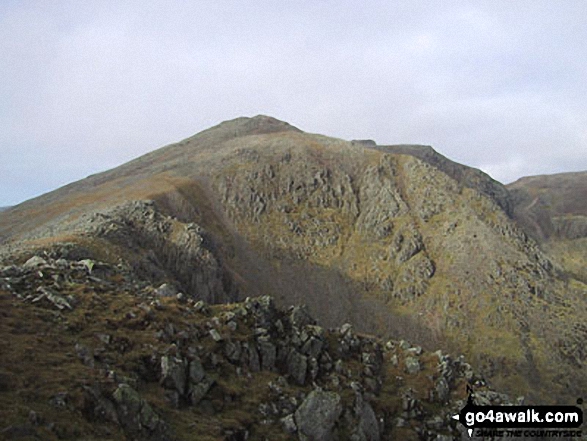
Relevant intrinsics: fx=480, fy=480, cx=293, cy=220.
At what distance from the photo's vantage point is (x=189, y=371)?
116 feet

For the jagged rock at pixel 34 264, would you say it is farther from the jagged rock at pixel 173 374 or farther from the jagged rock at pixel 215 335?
the jagged rock at pixel 173 374

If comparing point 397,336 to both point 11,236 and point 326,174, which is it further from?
point 11,236

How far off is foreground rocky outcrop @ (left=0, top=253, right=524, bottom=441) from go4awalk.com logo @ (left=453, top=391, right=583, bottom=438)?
1.64m

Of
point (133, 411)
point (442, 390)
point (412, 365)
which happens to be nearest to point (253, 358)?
point (133, 411)

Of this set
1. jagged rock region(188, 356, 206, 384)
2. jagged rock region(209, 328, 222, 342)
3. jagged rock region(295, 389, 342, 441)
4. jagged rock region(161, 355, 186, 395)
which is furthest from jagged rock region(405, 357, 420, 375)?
jagged rock region(161, 355, 186, 395)

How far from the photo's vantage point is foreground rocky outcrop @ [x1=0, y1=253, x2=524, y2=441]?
27.6 meters

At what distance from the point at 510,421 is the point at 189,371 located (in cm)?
2801

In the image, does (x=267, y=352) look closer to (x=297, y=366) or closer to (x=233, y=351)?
(x=297, y=366)

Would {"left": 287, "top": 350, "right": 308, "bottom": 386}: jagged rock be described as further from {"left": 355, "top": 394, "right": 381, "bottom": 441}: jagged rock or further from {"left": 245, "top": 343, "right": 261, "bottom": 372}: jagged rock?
{"left": 355, "top": 394, "right": 381, "bottom": 441}: jagged rock

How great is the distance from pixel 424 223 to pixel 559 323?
52059 mm

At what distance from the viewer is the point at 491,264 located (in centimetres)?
15150

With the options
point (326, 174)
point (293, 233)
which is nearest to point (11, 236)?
point (293, 233)

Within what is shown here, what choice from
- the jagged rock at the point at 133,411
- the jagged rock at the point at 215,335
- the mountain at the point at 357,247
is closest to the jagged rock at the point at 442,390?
the jagged rock at the point at 215,335

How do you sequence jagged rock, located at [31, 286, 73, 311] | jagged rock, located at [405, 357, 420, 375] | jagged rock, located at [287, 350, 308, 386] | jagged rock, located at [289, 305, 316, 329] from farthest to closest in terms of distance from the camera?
jagged rock, located at [405, 357, 420, 375], jagged rock, located at [289, 305, 316, 329], jagged rock, located at [287, 350, 308, 386], jagged rock, located at [31, 286, 73, 311]
